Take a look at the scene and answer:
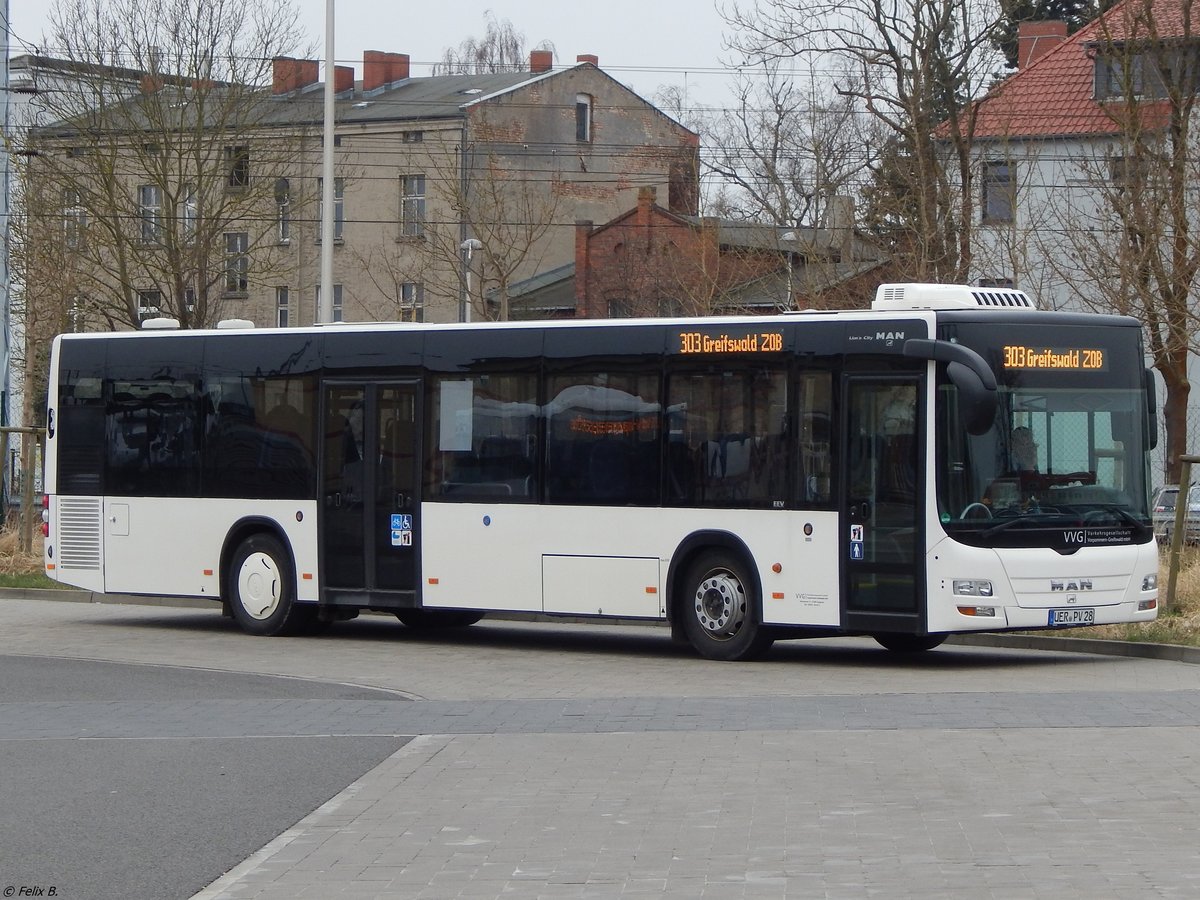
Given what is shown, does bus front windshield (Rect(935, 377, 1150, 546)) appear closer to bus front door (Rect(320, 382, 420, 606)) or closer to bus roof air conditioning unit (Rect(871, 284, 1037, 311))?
bus roof air conditioning unit (Rect(871, 284, 1037, 311))

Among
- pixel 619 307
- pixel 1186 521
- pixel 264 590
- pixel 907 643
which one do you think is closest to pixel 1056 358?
pixel 907 643

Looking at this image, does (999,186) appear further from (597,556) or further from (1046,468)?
(1046,468)

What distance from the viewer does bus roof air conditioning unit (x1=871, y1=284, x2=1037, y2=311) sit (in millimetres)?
15320

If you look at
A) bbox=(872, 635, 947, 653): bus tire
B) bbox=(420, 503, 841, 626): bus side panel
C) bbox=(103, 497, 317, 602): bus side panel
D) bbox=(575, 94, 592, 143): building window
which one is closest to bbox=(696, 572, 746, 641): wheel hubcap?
bbox=(420, 503, 841, 626): bus side panel

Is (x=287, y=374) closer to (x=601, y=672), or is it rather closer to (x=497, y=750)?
(x=601, y=672)

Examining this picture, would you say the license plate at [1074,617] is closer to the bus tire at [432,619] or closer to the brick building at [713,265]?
the bus tire at [432,619]

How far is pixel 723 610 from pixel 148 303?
92.8 feet

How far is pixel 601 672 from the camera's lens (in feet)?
51.0

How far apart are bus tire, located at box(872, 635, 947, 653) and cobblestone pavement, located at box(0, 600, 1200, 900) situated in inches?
6.4

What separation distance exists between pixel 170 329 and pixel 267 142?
70.6ft

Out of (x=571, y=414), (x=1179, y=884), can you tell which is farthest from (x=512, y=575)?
(x=1179, y=884)

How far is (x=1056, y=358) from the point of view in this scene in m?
15.2

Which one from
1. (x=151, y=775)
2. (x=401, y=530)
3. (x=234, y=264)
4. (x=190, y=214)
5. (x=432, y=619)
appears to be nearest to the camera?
(x=151, y=775)

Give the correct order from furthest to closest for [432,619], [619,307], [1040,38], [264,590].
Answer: [619,307] → [1040,38] → [432,619] → [264,590]
